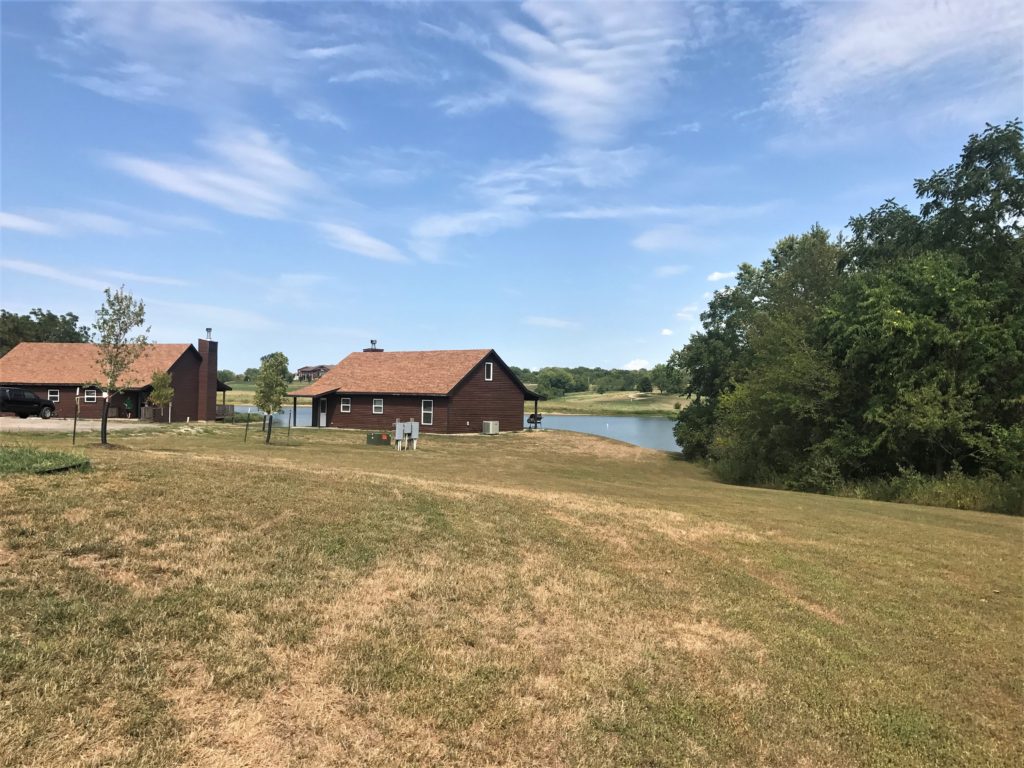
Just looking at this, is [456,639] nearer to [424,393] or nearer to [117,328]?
[117,328]

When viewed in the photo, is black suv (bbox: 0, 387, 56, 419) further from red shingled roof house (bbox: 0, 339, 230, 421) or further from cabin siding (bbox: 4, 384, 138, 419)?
red shingled roof house (bbox: 0, 339, 230, 421)

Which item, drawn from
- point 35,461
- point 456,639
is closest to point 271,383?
point 35,461

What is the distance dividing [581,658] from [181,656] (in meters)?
3.00

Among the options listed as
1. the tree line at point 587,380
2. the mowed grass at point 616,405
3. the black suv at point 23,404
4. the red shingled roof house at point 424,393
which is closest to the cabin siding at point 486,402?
the red shingled roof house at point 424,393

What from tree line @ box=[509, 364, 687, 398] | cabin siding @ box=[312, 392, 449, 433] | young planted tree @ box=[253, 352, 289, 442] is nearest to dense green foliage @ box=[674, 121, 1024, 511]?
cabin siding @ box=[312, 392, 449, 433]

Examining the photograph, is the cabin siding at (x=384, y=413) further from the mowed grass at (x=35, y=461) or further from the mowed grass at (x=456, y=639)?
the mowed grass at (x=35, y=461)

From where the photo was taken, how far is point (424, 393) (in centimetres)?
4050

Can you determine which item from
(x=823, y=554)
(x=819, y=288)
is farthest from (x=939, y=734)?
(x=819, y=288)

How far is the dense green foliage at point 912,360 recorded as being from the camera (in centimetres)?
1947

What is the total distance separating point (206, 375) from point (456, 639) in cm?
4451

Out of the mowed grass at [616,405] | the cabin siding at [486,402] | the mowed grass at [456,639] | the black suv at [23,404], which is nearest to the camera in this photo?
the mowed grass at [456,639]

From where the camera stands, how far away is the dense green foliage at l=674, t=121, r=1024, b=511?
1947 centimetres

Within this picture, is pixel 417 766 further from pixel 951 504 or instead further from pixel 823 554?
pixel 951 504

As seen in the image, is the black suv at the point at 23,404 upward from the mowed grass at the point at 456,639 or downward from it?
upward
